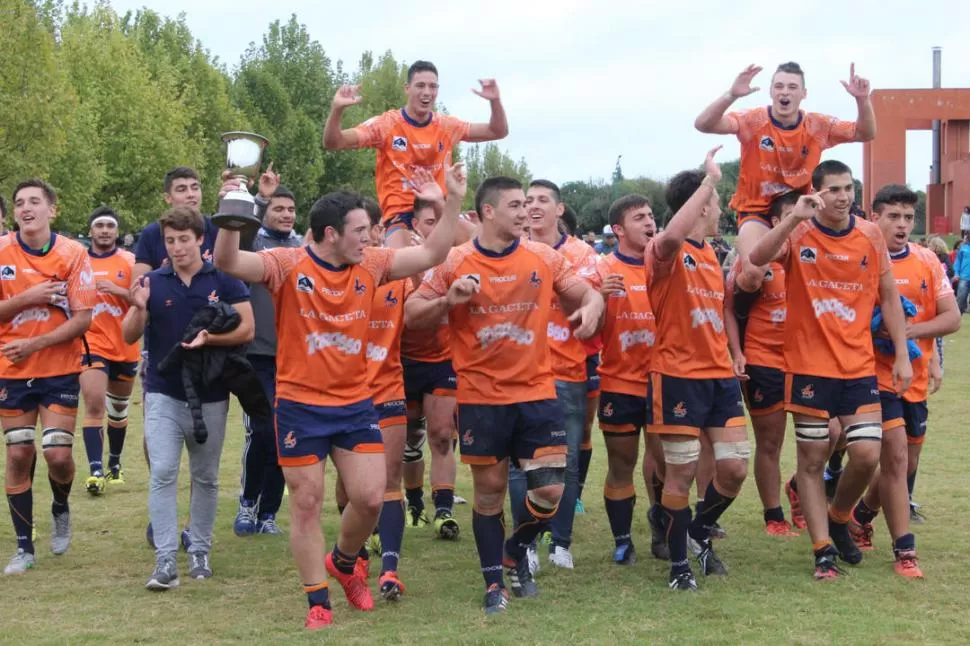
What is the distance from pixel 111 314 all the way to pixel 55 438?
3242mm

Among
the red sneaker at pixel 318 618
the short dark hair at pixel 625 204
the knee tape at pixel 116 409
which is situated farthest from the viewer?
the knee tape at pixel 116 409

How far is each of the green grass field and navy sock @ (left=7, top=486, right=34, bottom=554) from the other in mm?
200

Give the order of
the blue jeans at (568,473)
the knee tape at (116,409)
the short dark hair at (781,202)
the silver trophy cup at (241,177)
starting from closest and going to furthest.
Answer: the silver trophy cup at (241,177)
the blue jeans at (568,473)
the short dark hair at (781,202)
the knee tape at (116,409)

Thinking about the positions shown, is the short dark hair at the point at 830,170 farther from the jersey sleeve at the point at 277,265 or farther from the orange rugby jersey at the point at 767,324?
the jersey sleeve at the point at 277,265

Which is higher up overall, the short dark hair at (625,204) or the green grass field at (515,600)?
the short dark hair at (625,204)

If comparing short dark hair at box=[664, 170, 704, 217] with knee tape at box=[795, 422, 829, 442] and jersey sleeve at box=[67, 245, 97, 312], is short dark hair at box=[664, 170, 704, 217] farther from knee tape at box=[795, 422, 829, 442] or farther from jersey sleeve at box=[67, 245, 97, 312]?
jersey sleeve at box=[67, 245, 97, 312]

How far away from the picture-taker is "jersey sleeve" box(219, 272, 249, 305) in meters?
7.71

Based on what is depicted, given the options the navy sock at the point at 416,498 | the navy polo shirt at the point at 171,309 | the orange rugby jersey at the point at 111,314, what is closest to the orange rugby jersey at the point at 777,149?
the navy sock at the point at 416,498

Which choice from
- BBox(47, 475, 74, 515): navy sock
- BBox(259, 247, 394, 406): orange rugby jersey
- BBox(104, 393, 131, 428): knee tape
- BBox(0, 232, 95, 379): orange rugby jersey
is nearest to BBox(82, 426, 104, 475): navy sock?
BBox(104, 393, 131, 428): knee tape

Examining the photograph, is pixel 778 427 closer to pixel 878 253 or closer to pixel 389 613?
pixel 878 253

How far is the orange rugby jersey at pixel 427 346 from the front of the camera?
8539 millimetres

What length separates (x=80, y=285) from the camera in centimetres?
811

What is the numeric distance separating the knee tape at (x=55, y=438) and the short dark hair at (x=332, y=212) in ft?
8.70

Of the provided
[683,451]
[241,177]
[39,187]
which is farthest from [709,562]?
[39,187]
